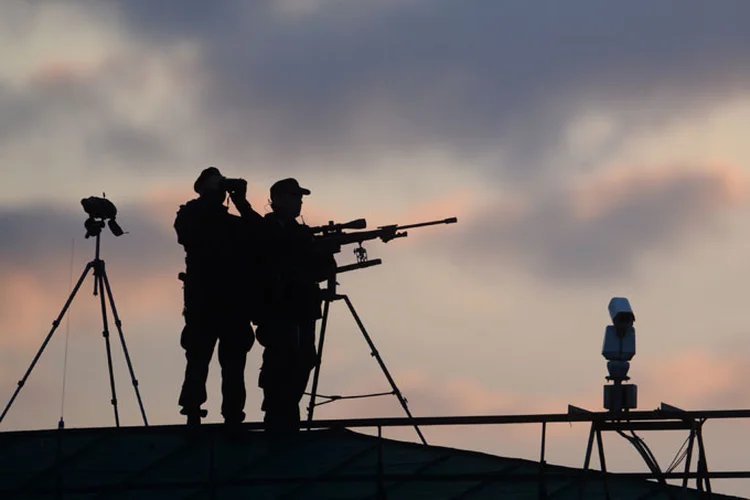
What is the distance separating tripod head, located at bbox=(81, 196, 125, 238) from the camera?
24.5 metres

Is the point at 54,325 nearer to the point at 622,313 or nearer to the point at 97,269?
the point at 97,269

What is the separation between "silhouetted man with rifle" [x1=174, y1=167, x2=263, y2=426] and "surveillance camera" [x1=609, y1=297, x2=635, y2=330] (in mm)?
4562

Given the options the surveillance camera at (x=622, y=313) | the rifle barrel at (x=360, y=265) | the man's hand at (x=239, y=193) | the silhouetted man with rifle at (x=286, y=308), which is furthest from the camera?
the rifle barrel at (x=360, y=265)

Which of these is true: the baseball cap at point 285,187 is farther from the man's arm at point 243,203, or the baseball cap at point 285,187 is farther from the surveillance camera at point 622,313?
the surveillance camera at point 622,313

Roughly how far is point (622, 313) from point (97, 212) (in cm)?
807

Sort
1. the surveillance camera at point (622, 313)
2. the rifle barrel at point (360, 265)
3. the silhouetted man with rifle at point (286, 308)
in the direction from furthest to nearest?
the rifle barrel at point (360, 265), the silhouetted man with rifle at point (286, 308), the surveillance camera at point (622, 313)

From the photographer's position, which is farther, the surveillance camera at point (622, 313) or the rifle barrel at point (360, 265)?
the rifle barrel at point (360, 265)

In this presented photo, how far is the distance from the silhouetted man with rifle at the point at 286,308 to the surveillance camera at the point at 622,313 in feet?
15.3

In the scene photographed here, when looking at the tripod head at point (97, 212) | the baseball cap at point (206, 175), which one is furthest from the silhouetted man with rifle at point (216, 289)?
the tripod head at point (97, 212)

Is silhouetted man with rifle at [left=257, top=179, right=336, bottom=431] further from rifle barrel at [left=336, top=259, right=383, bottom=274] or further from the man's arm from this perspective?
rifle barrel at [left=336, top=259, right=383, bottom=274]

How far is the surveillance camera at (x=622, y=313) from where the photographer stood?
1955 cm

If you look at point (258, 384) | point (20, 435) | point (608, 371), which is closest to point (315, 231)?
point (258, 384)

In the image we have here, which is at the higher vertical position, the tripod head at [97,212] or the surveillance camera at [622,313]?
the tripod head at [97,212]

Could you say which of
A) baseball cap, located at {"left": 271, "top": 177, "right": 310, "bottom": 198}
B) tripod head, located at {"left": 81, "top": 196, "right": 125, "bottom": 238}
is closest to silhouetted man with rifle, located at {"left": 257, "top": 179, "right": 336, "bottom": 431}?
baseball cap, located at {"left": 271, "top": 177, "right": 310, "bottom": 198}
